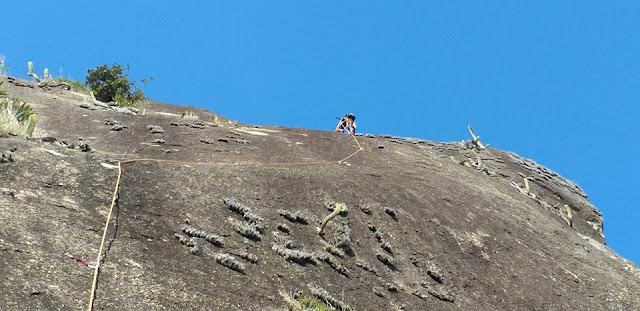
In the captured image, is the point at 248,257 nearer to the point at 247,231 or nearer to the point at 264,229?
the point at 247,231

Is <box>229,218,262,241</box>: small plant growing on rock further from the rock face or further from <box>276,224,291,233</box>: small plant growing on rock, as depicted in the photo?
<box>276,224,291,233</box>: small plant growing on rock

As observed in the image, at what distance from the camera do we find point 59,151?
12336 mm

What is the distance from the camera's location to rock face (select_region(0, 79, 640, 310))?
Result: 30.3 ft

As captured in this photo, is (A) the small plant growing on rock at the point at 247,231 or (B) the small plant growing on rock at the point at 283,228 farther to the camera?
(B) the small plant growing on rock at the point at 283,228

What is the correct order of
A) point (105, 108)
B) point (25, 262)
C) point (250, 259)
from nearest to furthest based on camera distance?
1. point (25, 262)
2. point (250, 259)
3. point (105, 108)

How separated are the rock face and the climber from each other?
442cm

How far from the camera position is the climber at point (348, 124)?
27553 millimetres

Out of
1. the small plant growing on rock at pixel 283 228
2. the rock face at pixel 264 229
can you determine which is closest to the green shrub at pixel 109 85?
the rock face at pixel 264 229

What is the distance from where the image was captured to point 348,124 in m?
27.8

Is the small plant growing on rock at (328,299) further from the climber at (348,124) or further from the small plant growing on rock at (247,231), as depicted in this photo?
the climber at (348,124)

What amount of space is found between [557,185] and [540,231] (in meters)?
9.11

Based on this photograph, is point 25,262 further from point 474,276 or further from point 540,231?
point 540,231

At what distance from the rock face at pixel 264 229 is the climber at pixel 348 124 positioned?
14.5 ft

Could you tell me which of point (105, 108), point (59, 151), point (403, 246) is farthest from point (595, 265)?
point (105, 108)
